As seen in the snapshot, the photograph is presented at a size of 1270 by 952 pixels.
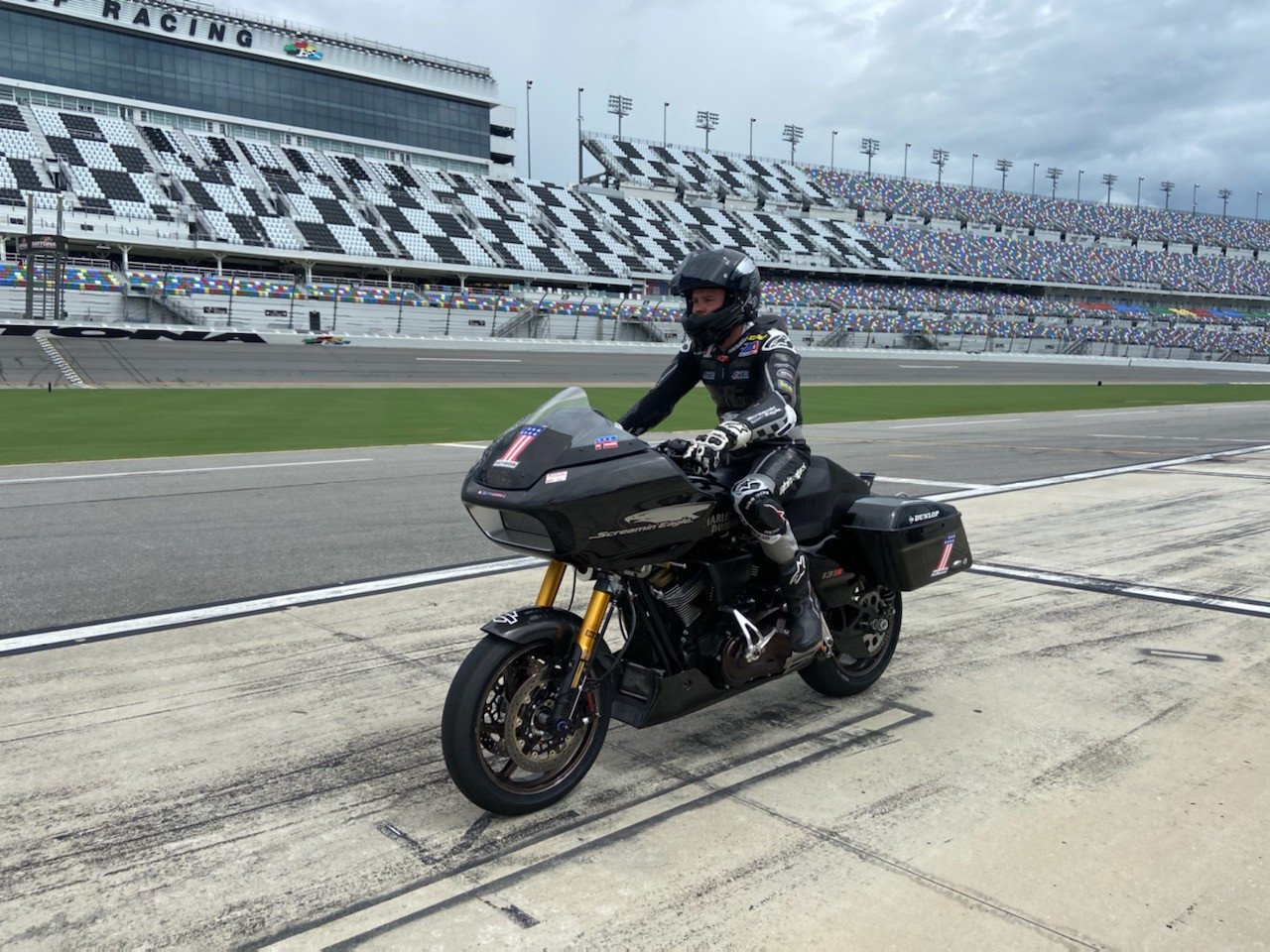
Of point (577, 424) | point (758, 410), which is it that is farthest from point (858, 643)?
point (577, 424)

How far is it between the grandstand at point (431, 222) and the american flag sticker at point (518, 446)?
40.8 meters

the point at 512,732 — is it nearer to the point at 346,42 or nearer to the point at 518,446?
the point at 518,446

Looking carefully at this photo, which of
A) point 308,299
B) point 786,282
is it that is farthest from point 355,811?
point 786,282

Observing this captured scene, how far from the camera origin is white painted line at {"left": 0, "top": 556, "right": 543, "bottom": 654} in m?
4.89

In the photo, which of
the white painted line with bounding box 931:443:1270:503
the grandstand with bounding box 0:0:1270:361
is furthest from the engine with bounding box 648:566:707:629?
the grandstand with bounding box 0:0:1270:361

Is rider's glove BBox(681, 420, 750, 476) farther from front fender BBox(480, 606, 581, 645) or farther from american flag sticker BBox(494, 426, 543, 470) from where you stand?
front fender BBox(480, 606, 581, 645)

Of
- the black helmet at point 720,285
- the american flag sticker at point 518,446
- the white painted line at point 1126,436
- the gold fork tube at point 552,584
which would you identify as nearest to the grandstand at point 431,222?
the white painted line at point 1126,436

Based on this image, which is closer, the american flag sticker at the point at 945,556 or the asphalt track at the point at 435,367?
the american flag sticker at the point at 945,556

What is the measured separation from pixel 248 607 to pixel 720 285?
3542 mm

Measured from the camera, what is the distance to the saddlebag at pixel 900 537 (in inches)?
167

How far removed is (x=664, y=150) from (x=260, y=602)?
84.4 m

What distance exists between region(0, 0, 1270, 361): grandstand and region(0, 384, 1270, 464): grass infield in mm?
19177

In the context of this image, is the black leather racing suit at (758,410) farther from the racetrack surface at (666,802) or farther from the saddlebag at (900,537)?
the racetrack surface at (666,802)

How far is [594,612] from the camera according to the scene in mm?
3266
